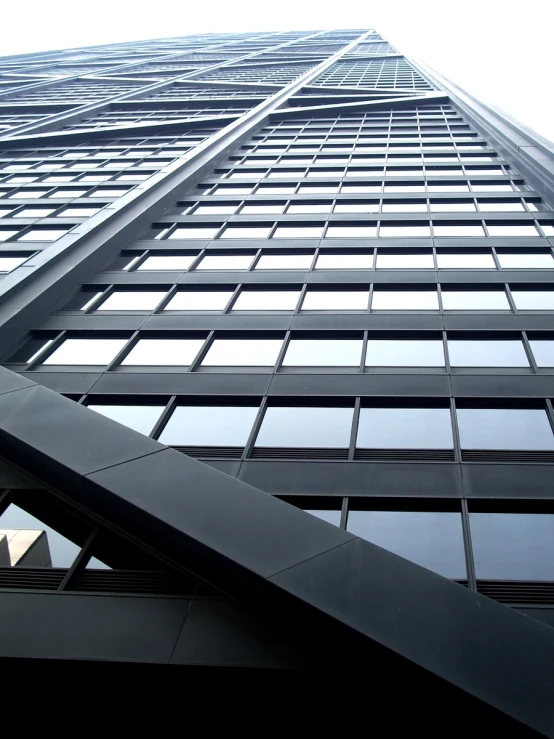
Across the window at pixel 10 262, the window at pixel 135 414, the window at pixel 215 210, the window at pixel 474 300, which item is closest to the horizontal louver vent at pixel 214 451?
the window at pixel 135 414

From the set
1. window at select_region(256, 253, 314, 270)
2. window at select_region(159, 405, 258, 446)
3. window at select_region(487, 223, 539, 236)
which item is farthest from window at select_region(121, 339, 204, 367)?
window at select_region(487, 223, 539, 236)

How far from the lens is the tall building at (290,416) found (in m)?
7.90

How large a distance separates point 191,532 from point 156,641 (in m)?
1.38

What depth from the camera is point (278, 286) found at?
2062 cm

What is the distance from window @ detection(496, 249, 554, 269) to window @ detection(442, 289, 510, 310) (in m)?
2.07

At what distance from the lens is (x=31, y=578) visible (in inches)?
379

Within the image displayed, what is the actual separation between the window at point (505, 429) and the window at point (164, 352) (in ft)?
23.0

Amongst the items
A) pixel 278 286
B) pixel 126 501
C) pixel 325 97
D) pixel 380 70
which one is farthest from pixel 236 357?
pixel 380 70

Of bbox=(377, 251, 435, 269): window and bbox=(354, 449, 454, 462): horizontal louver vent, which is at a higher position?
bbox=(377, 251, 435, 269): window

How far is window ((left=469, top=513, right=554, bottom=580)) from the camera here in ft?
34.3

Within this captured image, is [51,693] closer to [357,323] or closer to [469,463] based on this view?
[469,463]

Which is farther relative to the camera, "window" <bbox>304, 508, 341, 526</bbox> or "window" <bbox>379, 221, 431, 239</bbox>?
"window" <bbox>379, 221, 431, 239</bbox>

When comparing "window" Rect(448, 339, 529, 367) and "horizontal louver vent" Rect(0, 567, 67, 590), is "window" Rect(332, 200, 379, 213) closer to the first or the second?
"window" Rect(448, 339, 529, 367)

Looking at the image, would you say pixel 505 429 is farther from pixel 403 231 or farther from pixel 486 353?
pixel 403 231
